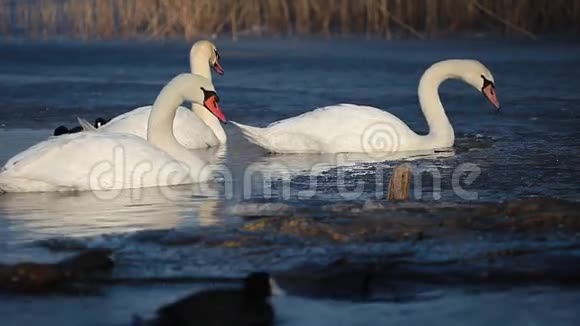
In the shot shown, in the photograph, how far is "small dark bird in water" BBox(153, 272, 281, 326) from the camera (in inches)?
190

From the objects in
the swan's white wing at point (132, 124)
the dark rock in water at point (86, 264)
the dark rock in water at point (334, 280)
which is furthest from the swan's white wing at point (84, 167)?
the dark rock in water at point (334, 280)

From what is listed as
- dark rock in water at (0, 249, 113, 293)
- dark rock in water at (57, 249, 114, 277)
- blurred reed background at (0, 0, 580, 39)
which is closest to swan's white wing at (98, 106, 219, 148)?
dark rock in water at (57, 249, 114, 277)

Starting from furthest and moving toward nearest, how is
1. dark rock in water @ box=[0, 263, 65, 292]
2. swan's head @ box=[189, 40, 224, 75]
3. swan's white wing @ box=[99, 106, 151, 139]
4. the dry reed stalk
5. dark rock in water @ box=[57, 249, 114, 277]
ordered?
the dry reed stalk
swan's head @ box=[189, 40, 224, 75]
swan's white wing @ box=[99, 106, 151, 139]
dark rock in water @ box=[57, 249, 114, 277]
dark rock in water @ box=[0, 263, 65, 292]

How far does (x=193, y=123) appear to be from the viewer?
1022 cm

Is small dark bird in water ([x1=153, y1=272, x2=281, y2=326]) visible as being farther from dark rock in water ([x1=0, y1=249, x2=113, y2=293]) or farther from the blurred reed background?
the blurred reed background

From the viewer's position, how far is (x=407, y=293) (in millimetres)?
5145

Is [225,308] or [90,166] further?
[90,166]

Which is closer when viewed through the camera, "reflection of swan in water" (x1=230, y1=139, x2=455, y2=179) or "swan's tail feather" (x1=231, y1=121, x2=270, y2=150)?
"reflection of swan in water" (x1=230, y1=139, x2=455, y2=179)

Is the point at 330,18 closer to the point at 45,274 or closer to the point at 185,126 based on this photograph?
the point at 185,126

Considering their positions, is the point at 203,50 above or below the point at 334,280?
above

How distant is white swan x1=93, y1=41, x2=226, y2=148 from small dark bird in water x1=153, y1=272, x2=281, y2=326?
3452mm

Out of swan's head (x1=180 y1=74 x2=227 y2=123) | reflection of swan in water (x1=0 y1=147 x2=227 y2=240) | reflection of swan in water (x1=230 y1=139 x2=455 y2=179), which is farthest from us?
reflection of swan in water (x1=230 y1=139 x2=455 y2=179)

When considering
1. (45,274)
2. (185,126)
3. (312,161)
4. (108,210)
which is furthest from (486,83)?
(45,274)

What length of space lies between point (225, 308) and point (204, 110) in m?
5.99
